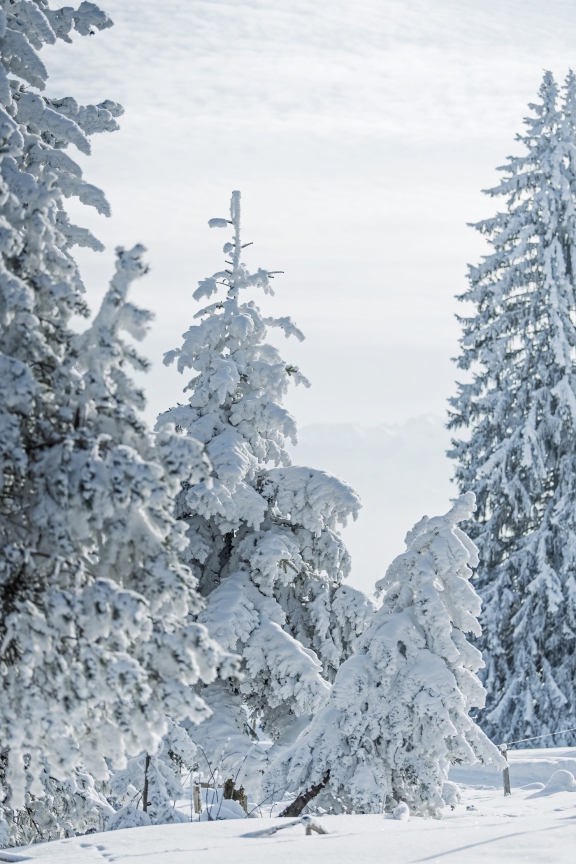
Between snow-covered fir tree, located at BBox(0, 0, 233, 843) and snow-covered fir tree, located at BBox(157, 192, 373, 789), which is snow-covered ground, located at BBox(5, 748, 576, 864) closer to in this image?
snow-covered fir tree, located at BBox(0, 0, 233, 843)

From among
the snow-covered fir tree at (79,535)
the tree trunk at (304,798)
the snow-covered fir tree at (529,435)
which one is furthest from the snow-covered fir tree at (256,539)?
the snow-covered fir tree at (529,435)

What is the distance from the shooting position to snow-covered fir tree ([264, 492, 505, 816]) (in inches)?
425

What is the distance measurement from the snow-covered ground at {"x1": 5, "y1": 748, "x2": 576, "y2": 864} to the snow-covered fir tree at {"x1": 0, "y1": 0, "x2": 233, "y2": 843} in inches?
68.3

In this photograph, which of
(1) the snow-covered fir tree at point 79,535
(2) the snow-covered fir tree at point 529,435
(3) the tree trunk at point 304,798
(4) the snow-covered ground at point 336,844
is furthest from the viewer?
(2) the snow-covered fir tree at point 529,435

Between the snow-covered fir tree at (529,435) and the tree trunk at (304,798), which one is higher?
the snow-covered fir tree at (529,435)

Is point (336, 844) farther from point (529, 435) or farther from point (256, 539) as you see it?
point (529, 435)

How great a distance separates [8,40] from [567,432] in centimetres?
1924

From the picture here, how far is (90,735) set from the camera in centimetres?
→ 561

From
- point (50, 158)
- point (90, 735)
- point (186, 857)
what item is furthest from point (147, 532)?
point (50, 158)

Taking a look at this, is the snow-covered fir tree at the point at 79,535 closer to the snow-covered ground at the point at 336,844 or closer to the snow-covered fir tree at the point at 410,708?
the snow-covered ground at the point at 336,844

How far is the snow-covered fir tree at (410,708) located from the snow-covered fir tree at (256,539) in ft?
6.39

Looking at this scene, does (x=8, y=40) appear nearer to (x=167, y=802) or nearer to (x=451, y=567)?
(x=451, y=567)

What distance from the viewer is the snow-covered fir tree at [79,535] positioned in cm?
514

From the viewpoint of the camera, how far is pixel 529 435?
971 inches
